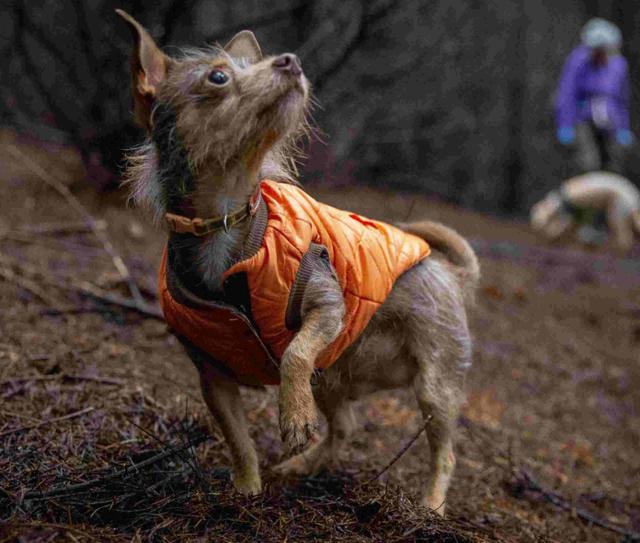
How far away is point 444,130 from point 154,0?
33.9 ft

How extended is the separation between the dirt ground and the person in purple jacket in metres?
5.45

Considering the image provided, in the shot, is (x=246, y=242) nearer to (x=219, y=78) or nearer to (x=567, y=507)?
(x=219, y=78)

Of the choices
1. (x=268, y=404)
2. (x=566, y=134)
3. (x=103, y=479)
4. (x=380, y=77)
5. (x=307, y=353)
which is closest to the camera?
(x=103, y=479)

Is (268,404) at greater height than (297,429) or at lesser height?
lesser

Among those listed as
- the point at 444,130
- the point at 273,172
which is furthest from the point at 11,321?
the point at 444,130

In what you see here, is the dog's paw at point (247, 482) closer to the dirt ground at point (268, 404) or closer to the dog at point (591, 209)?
the dirt ground at point (268, 404)

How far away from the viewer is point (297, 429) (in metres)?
2.78

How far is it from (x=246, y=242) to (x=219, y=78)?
64cm

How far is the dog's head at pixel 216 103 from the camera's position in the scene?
9.53 ft

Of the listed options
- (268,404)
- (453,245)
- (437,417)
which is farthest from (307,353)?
(268,404)

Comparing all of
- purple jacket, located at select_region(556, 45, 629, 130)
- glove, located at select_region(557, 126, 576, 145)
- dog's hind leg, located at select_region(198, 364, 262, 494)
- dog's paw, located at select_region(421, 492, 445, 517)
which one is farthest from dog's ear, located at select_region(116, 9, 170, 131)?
purple jacket, located at select_region(556, 45, 629, 130)

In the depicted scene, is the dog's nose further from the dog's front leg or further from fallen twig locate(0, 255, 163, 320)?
fallen twig locate(0, 255, 163, 320)

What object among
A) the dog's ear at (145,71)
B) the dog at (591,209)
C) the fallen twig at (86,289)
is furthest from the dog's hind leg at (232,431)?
the dog at (591,209)

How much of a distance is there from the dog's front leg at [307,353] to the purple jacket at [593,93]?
1182cm
